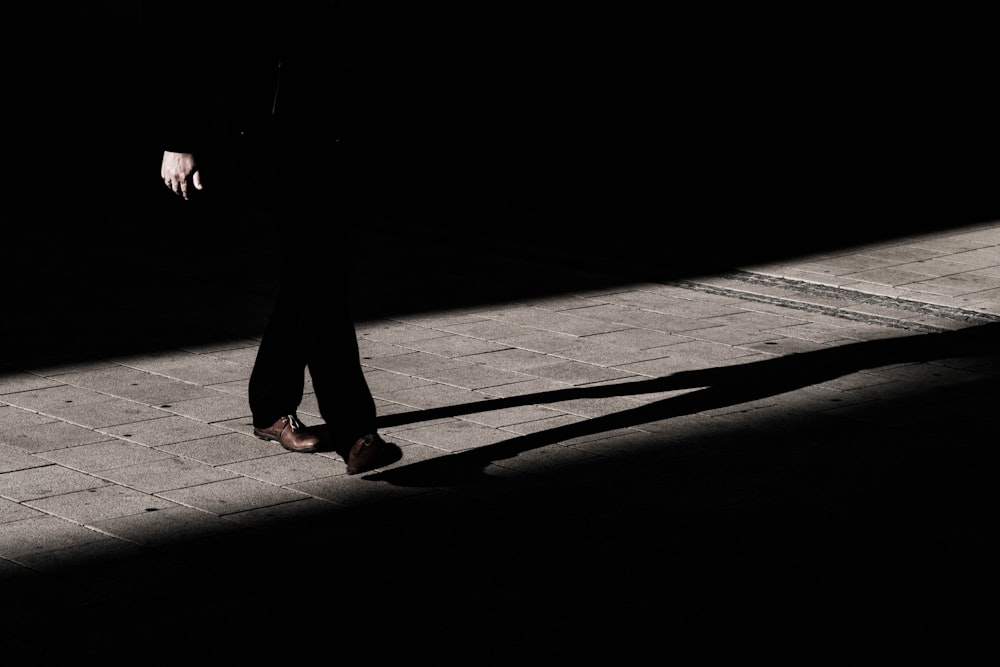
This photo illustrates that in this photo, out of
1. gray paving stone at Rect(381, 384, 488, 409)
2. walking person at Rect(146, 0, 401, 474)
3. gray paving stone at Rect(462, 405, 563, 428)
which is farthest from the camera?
gray paving stone at Rect(381, 384, 488, 409)

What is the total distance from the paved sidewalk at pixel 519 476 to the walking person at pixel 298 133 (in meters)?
0.34

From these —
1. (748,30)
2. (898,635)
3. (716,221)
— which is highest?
(748,30)

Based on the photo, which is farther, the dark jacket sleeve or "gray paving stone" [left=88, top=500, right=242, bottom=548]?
the dark jacket sleeve

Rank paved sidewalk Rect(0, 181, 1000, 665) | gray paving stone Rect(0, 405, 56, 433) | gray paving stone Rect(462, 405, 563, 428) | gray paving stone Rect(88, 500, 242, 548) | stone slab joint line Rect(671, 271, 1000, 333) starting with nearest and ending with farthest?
paved sidewalk Rect(0, 181, 1000, 665), gray paving stone Rect(88, 500, 242, 548), gray paving stone Rect(0, 405, 56, 433), gray paving stone Rect(462, 405, 563, 428), stone slab joint line Rect(671, 271, 1000, 333)

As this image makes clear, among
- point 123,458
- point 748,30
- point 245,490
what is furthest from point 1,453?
point 748,30

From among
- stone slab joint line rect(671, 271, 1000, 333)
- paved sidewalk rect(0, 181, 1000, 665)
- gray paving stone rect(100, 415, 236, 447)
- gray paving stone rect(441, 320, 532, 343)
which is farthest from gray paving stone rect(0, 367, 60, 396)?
stone slab joint line rect(671, 271, 1000, 333)

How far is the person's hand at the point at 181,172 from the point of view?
5.04m

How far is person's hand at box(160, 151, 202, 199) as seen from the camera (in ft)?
16.5

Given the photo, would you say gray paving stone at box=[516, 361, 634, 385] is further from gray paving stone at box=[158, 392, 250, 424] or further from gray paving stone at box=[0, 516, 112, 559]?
gray paving stone at box=[0, 516, 112, 559]

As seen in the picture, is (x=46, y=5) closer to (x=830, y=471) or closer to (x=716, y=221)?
(x=716, y=221)

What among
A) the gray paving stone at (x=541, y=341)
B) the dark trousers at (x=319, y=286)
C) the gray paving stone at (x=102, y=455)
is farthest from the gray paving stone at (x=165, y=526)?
the gray paving stone at (x=541, y=341)

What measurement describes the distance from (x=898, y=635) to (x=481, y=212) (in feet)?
23.6

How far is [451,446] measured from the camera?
18.2 ft

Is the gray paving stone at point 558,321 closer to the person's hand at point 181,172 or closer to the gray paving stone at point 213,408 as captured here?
the gray paving stone at point 213,408
